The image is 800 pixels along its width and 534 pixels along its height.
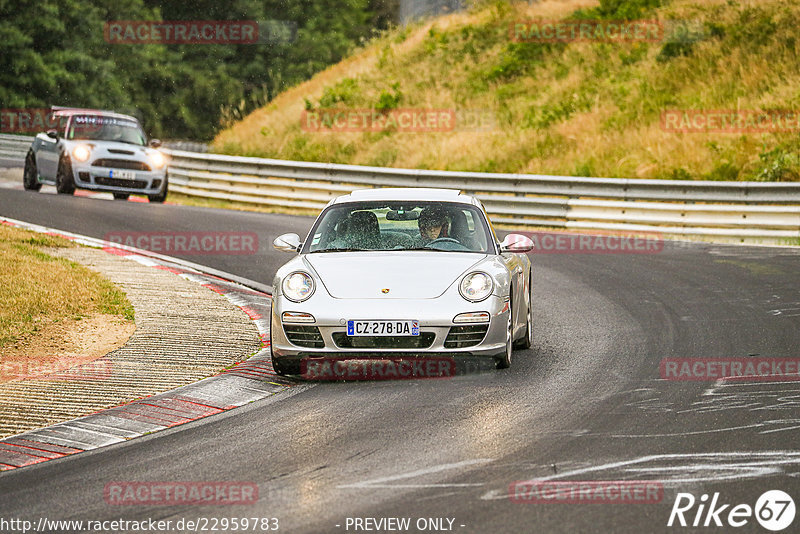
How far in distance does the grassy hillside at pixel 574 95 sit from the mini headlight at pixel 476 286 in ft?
48.4

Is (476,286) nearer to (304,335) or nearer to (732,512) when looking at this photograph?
(304,335)

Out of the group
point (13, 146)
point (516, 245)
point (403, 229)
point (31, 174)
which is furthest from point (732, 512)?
point (13, 146)

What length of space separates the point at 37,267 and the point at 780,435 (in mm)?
9040

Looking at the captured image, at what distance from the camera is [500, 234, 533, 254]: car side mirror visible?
31.8ft

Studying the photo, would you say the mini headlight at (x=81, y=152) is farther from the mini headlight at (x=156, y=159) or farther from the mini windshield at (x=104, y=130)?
the mini headlight at (x=156, y=159)

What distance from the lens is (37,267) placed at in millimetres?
13297

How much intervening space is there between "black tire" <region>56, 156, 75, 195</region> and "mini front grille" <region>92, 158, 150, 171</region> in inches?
23.3

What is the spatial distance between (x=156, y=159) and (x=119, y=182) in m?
0.87

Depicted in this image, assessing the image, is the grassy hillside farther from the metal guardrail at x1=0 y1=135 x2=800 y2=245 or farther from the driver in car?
the driver in car

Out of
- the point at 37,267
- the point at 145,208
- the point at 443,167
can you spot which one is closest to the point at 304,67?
the point at 443,167

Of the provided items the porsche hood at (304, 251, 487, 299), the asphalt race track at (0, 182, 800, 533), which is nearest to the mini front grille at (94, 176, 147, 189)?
the asphalt race track at (0, 182, 800, 533)

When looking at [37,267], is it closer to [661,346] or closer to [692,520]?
[661,346]

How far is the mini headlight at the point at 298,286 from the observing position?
29.1 ft

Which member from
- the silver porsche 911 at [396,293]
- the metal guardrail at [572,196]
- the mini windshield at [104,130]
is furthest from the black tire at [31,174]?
the silver porsche 911 at [396,293]
